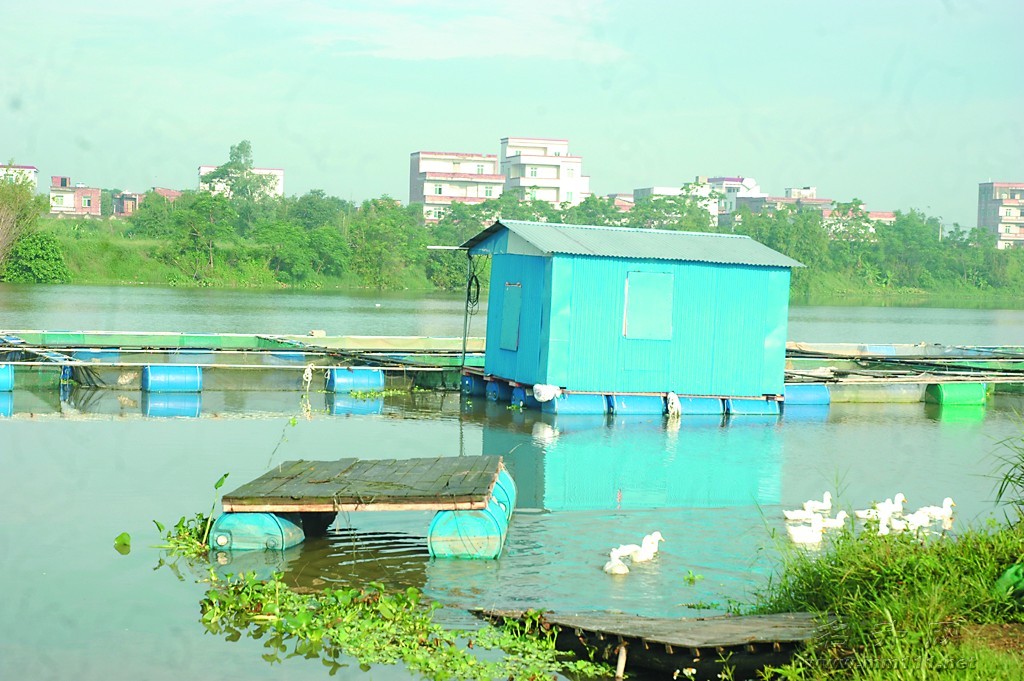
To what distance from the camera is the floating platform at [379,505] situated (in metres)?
9.23

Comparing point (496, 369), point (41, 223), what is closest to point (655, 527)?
point (496, 369)

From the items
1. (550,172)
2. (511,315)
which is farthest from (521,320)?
(550,172)

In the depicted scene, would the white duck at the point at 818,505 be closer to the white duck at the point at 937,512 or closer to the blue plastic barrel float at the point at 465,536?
the white duck at the point at 937,512

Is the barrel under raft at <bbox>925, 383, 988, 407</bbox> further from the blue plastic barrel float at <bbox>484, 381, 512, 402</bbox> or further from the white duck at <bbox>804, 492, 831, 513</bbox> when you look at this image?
the white duck at <bbox>804, 492, 831, 513</bbox>

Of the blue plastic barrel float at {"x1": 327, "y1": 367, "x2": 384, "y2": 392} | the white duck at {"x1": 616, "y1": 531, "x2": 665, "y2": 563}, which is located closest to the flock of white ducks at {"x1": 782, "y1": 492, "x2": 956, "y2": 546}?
the white duck at {"x1": 616, "y1": 531, "x2": 665, "y2": 563}

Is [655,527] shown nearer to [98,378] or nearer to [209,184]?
[98,378]

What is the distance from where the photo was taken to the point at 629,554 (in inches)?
376

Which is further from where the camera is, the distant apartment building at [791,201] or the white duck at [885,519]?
the distant apartment building at [791,201]

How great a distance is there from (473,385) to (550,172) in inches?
3372

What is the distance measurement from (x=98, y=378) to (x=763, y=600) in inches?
613

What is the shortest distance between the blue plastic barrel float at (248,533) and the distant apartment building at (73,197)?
336 feet

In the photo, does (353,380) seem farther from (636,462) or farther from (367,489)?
(367,489)

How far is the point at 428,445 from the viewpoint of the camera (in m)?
15.3

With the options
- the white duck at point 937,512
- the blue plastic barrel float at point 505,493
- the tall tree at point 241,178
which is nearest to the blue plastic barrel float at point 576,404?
the blue plastic barrel float at point 505,493
